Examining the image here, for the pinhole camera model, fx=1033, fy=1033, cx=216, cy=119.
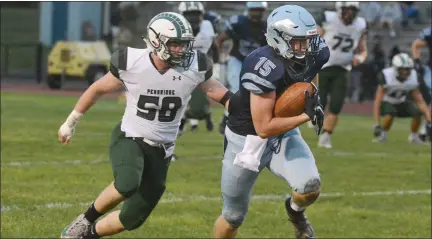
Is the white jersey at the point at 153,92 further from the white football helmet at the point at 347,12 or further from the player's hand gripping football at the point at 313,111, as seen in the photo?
the white football helmet at the point at 347,12

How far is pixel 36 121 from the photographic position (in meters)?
15.5

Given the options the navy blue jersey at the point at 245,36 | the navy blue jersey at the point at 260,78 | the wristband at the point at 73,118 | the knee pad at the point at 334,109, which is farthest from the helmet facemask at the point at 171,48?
the knee pad at the point at 334,109

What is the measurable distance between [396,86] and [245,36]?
2688 millimetres

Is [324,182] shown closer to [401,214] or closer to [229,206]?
[401,214]

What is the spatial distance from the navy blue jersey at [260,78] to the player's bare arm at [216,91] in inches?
4.5

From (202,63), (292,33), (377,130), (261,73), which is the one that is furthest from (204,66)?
(377,130)

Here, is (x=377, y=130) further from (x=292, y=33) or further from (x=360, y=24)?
(x=292, y=33)

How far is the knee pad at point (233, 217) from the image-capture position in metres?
5.93

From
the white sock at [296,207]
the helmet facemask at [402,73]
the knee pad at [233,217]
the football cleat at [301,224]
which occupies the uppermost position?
the white sock at [296,207]

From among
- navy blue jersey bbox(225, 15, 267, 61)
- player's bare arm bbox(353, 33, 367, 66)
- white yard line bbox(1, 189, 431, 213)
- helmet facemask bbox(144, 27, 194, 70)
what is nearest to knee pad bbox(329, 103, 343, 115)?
player's bare arm bbox(353, 33, 367, 66)

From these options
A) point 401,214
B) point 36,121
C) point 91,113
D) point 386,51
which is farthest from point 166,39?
point 386,51

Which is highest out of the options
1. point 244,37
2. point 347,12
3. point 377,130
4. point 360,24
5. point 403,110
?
point 347,12

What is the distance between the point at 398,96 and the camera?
14047 mm

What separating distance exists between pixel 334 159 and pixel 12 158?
3.50 meters
